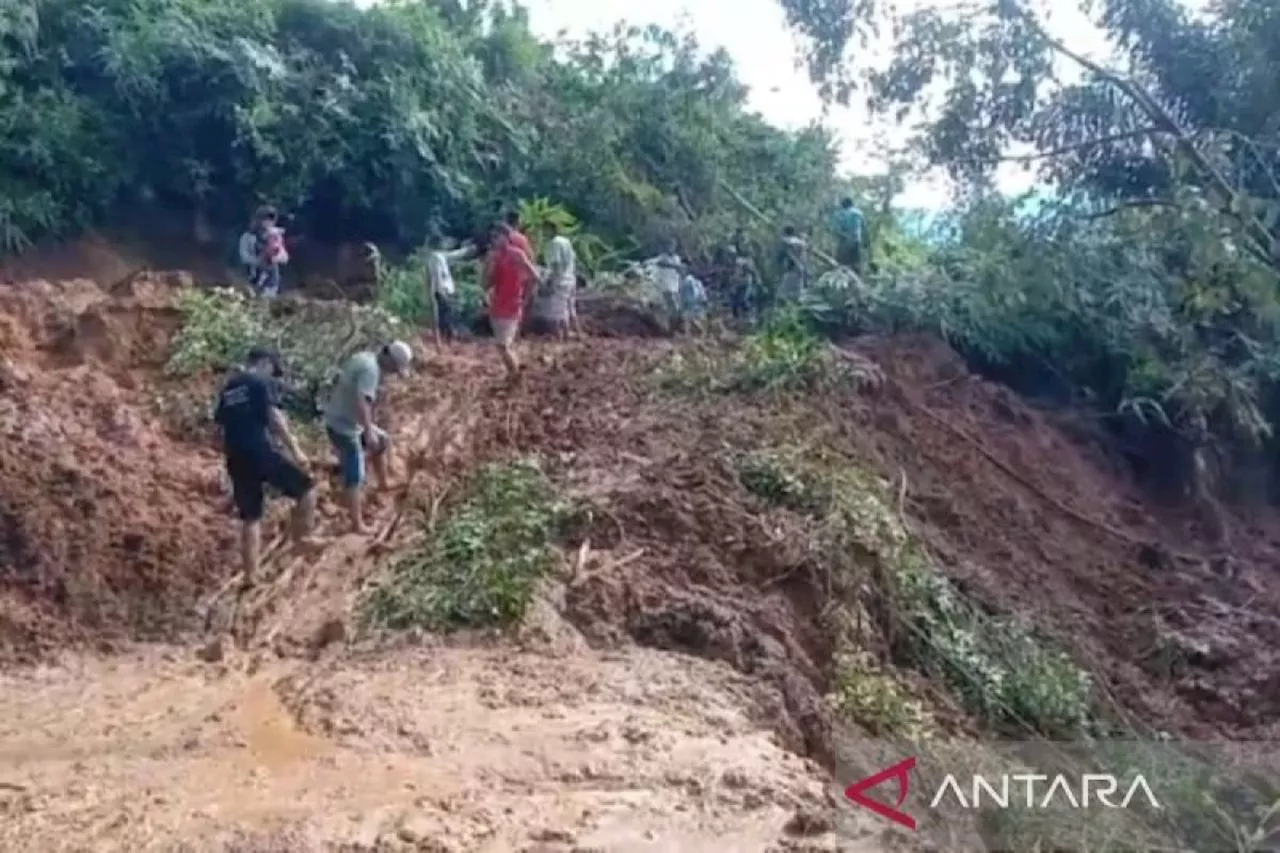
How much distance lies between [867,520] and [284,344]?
17.1ft

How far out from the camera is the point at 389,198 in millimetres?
17047

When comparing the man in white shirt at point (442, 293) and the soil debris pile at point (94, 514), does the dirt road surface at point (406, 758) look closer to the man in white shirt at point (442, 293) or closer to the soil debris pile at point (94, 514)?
the soil debris pile at point (94, 514)

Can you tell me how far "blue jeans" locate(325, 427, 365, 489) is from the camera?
338 inches

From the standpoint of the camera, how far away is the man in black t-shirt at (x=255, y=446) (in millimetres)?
7652

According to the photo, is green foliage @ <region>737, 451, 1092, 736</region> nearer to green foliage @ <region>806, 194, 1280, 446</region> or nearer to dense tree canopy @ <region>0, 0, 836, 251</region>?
green foliage @ <region>806, 194, 1280, 446</region>

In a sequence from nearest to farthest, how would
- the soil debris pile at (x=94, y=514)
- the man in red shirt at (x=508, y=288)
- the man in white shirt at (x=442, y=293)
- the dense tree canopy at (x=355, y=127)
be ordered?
the soil debris pile at (x=94, y=514)
the man in red shirt at (x=508, y=288)
the man in white shirt at (x=442, y=293)
the dense tree canopy at (x=355, y=127)

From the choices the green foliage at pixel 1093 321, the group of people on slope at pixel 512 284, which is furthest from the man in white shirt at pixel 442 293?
the green foliage at pixel 1093 321

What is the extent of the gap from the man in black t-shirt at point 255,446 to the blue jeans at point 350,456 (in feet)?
1.85

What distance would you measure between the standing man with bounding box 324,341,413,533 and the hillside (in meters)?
0.38

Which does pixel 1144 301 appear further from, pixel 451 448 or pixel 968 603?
pixel 451 448

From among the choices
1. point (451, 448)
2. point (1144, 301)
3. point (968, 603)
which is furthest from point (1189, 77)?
point (451, 448)

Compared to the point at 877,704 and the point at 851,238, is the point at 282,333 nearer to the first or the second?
the point at 877,704

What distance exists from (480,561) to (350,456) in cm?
122

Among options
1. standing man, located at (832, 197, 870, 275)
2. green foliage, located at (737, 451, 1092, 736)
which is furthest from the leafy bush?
standing man, located at (832, 197, 870, 275)
